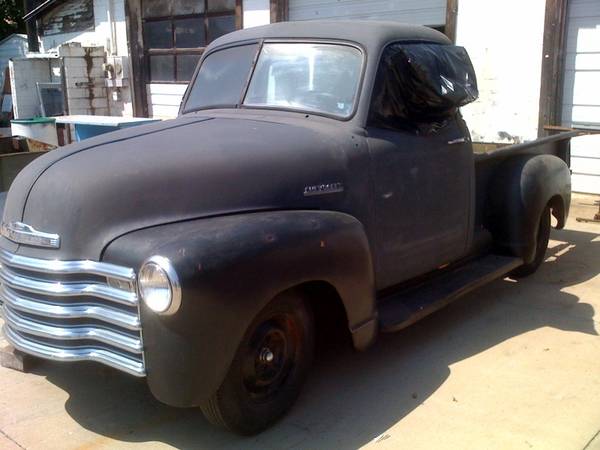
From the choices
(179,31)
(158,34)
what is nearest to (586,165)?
(179,31)

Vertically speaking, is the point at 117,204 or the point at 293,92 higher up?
the point at 293,92

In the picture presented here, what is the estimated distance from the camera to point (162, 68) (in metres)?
13.6

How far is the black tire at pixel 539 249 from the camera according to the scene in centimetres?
574

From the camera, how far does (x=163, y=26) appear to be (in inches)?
531

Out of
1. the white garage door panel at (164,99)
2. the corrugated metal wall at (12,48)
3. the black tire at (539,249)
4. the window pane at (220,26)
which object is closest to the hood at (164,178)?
the black tire at (539,249)

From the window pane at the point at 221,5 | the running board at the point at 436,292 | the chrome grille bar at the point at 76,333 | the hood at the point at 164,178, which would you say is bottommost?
the running board at the point at 436,292

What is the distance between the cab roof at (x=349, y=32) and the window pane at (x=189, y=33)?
855 cm

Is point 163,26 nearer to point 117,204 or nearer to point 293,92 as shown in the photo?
point 293,92

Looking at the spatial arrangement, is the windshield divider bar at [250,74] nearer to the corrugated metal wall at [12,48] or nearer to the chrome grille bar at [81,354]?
the chrome grille bar at [81,354]

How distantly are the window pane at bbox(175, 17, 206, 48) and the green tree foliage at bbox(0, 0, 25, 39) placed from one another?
13.7 meters

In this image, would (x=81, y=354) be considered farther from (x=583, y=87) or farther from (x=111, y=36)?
(x=111, y=36)

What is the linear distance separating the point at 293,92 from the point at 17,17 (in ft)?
77.5

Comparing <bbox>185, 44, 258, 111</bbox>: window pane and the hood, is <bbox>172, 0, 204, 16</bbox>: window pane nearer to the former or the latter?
<bbox>185, 44, 258, 111</bbox>: window pane

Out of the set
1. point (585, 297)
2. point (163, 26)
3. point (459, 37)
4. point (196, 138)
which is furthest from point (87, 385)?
point (163, 26)
